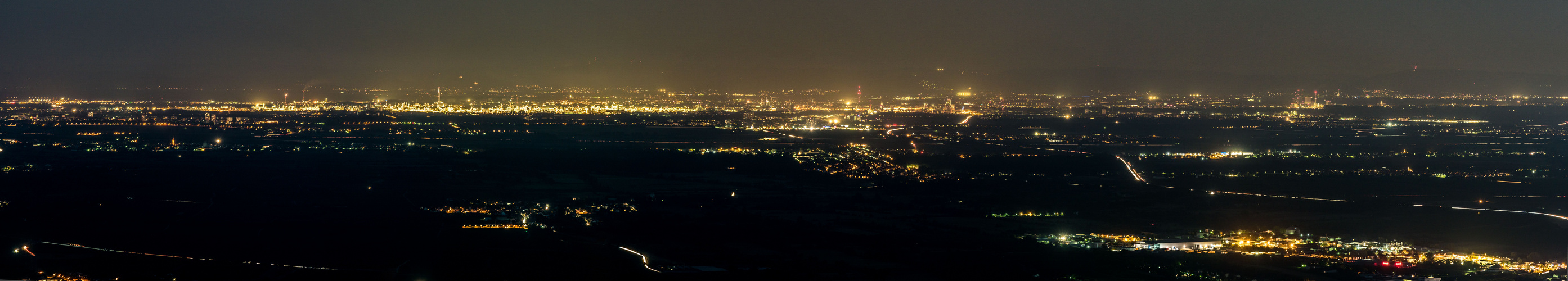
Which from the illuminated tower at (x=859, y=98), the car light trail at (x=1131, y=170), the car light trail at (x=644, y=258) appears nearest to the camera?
the car light trail at (x=644, y=258)

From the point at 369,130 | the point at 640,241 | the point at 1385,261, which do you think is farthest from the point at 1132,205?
the point at 369,130

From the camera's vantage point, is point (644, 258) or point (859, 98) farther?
point (859, 98)

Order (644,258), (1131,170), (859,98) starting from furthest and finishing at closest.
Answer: (859,98) < (1131,170) < (644,258)

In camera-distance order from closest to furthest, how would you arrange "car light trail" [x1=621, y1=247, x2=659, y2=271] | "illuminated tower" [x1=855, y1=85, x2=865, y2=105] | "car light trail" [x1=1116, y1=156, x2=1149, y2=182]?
"car light trail" [x1=621, y1=247, x2=659, y2=271], "car light trail" [x1=1116, y1=156, x2=1149, y2=182], "illuminated tower" [x1=855, y1=85, x2=865, y2=105]

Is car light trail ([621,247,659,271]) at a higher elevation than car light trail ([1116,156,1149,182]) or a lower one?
lower

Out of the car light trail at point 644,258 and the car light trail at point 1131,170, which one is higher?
the car light trail at point 1131,170

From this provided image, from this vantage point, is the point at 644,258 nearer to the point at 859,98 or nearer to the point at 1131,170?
the point at 1131,170

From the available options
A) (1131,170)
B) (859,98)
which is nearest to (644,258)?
(1131,170)

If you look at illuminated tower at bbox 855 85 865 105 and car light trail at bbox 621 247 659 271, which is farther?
illuminated tower at bbox 855 85 865 105

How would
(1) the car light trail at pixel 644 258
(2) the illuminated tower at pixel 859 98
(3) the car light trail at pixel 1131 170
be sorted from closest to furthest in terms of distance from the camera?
(1) the car light trail at pixel 644 258 → (3) the car light trail at pixel 1131 170 → (2) the illuminated tower at pixel 859 98

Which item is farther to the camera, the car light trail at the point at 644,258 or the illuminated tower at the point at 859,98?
the illuminated tower at the point at 859,98

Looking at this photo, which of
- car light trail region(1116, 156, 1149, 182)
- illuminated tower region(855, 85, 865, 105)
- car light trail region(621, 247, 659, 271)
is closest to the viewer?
car light trail region(621, 247, 659, 271)
